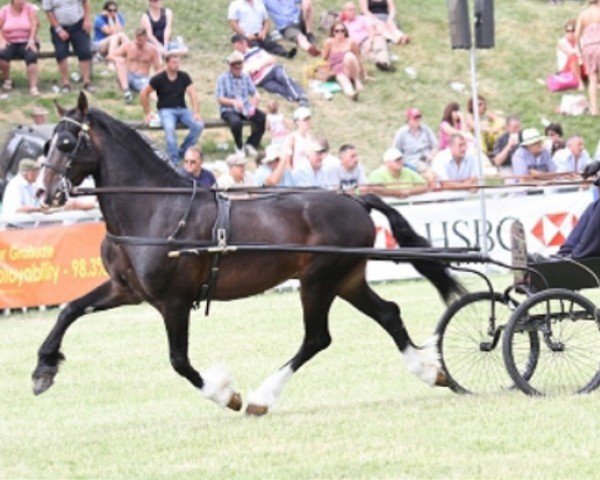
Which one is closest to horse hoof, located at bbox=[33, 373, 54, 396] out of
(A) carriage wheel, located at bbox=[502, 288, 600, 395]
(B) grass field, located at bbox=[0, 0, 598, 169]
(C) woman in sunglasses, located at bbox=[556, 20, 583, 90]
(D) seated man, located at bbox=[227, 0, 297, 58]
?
(A) carriage wheel, located at bbox=[502, 288, 600, 395]

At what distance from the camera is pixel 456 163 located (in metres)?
22.2

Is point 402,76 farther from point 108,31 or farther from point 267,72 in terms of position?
point 108,31

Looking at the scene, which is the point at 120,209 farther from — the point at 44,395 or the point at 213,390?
the point at 44,395

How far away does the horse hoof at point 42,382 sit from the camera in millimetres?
11688

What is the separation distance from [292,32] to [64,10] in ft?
15.0

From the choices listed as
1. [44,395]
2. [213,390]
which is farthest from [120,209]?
[44,395]

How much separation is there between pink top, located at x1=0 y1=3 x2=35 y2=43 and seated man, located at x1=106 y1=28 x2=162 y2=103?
138cm

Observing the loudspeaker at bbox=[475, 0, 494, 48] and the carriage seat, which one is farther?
the loudspeaker at bbox=[475, 0, 494, 48]

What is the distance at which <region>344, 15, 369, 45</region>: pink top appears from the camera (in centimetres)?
2769

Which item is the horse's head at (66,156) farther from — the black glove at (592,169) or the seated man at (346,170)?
the seated man at (346,170)

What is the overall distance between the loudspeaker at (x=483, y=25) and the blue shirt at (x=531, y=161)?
2739 millimetres

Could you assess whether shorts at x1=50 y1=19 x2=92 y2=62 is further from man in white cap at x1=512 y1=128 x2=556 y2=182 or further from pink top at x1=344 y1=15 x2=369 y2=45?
man in white cap at x1=512 y1=128 x2=556 y2=182

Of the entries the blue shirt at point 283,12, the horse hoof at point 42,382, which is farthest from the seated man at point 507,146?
the horse hoof at point 42,382

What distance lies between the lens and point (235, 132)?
24156 mm
